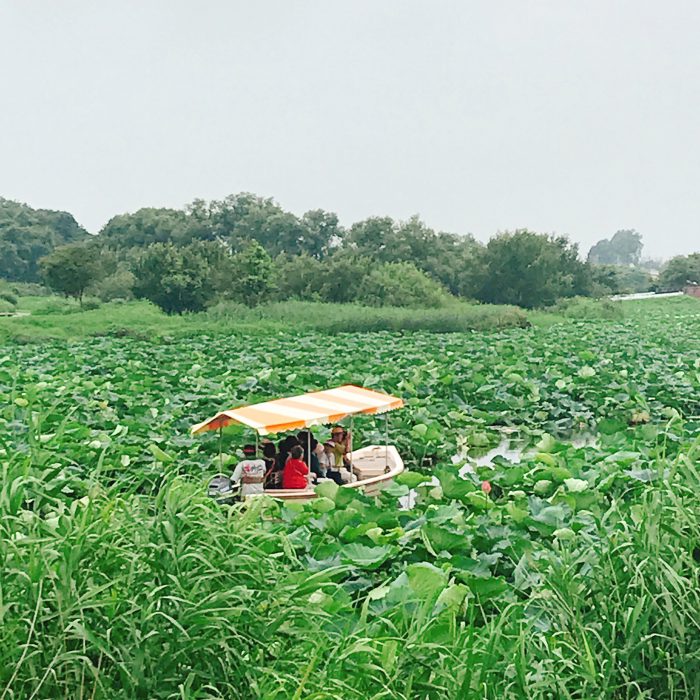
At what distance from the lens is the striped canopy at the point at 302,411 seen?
628 cm

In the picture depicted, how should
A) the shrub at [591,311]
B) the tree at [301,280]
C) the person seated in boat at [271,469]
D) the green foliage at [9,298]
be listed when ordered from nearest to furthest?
the person seated in boat at [271,469], the green foliage at [9,298], the tree at [301,280], the shrub at [591,311]

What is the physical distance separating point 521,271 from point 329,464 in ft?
95.3

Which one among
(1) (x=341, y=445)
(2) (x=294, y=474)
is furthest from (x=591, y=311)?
(2) (x=294, y=474)

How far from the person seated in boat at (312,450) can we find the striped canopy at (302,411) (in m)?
0.23

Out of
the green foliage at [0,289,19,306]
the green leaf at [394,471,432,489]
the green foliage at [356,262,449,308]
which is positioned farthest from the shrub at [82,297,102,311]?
the green leaf at [394,471,432,489]

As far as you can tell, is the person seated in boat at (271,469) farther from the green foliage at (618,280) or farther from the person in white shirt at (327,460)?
the green foliage at (618,280)

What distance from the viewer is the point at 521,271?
35094 millimetres

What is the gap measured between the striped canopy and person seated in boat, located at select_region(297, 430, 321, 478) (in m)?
0.23

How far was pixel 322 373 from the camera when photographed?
11.8m

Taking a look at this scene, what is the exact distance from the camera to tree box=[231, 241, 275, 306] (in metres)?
27.7

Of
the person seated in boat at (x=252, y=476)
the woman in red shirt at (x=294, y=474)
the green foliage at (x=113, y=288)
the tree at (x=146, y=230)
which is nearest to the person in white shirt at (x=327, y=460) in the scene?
the woman in red shirt at (x=294, y=474)

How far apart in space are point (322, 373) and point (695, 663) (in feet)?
29.7

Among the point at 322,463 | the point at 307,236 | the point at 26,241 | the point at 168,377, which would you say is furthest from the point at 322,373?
the point at 307,236

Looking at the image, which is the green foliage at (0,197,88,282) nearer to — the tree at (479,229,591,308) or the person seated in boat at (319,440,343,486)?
the tree at (479,229,591,308)
